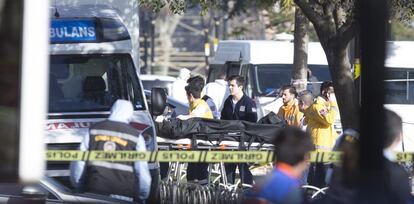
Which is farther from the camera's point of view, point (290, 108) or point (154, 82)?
point (154, 82)

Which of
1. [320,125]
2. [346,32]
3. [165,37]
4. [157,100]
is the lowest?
[320,125]

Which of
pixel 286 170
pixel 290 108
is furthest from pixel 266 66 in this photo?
pixel 286 170

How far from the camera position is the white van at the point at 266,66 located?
19844 mm

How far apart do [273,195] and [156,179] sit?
5.46 meters

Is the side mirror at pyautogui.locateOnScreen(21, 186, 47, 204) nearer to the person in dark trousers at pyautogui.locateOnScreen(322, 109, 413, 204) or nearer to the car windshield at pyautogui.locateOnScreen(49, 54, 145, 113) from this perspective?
the person in dark trousers at pyautogui.locateOnScreen(322, 109, 413, 204)

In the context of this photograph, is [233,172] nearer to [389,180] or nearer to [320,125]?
[320,125]

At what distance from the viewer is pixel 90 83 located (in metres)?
10.9

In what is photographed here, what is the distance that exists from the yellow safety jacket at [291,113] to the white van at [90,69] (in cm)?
361

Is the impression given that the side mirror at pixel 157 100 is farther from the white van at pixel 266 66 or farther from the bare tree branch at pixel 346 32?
the white van at pixel 266 66

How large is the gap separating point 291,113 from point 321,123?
1.39 meters

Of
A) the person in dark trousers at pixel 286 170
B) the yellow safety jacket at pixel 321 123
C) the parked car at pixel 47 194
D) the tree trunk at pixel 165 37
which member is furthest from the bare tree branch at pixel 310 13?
the tree trunk at pixel 165 37

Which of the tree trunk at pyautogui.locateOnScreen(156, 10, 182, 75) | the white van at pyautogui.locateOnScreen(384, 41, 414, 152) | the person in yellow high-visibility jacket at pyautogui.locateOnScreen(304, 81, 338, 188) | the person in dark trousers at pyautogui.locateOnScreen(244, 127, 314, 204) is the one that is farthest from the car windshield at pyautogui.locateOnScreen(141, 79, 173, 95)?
the tree trunk at pyautogui.locateOnScreen(156, 10, 182, 75)

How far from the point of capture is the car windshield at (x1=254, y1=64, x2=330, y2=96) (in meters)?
20.0

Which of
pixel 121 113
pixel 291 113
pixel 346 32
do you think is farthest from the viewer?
pixel 291 113
